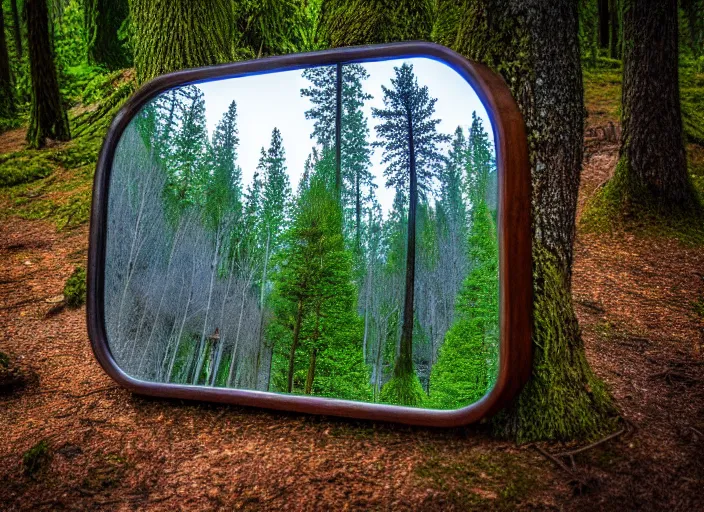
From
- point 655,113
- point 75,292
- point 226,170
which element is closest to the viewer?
point 226,170

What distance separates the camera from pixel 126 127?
8.60 feet

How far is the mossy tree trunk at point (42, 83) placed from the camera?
29.0 ft

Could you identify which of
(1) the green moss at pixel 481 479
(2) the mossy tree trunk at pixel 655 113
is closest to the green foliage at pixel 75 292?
(1) the green moss at pixel 481 479

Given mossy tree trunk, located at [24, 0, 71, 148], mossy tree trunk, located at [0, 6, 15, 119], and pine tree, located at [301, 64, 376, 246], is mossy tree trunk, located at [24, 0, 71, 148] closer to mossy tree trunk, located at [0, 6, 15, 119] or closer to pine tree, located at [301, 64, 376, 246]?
mossy tree trunk, located at [0, 6, 15, 119]

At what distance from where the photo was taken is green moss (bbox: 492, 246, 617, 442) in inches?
81.3

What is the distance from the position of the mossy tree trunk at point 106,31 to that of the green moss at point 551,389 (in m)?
14.1

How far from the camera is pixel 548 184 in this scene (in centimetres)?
212

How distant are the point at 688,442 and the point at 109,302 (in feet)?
9.34

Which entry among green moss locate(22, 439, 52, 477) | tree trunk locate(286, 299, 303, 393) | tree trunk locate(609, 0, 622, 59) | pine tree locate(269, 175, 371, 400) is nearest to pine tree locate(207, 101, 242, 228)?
pine tree locate(269, 175, 371, 400)

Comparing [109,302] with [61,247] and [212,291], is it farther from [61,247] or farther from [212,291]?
[61,247]

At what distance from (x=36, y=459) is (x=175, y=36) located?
3.48 m

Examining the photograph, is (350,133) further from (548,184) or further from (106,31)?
(106,31)

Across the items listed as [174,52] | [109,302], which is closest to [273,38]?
[174,52]

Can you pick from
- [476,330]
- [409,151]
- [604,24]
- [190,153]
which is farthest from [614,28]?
[476,330]
